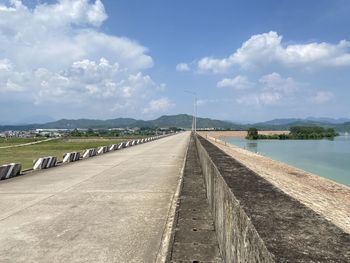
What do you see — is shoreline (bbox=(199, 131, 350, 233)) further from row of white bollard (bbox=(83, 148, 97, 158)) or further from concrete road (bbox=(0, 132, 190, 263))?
row of white bollard (bbox=(83, 148, 97, 158))

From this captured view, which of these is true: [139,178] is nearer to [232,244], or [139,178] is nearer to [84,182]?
[84,182]

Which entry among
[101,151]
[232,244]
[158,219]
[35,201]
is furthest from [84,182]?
[101,151]

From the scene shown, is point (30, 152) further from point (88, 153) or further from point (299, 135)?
point (299, 135)

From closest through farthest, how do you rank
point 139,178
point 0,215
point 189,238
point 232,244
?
1. point 232,244
2. point 189,238
3. point 0,215
4. point 139,178

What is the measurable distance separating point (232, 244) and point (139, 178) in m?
11.7

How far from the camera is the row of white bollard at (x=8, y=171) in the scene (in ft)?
51.5

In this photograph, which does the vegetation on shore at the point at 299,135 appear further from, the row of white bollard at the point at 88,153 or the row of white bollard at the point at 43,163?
the row of white bollard at the point at 43,163

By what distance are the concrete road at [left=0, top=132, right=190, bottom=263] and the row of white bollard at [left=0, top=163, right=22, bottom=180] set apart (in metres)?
1.17

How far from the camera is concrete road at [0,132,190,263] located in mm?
6000

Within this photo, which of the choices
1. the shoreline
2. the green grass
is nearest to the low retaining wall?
the shoreline

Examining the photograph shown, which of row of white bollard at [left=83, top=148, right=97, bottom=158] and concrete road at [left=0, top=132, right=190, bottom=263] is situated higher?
concrete road at [left=0, top=132, right=190, bottom=263]

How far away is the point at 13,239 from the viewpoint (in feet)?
22.1

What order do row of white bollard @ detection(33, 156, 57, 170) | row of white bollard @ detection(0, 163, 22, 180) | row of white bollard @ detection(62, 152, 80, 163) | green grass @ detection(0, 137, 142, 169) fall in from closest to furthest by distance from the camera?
row of white bollard @ detection(0, 163, 22, 180), row of white bollard @ detection(33, 156, 57, 170), row of white bollard @ detection(62, 152, 80, 163), green grass @ detection(0, 137, 142, 169)

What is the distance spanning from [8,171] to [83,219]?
9460 mm
